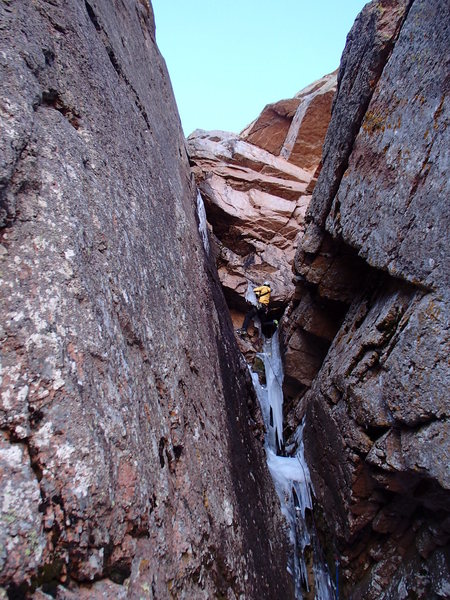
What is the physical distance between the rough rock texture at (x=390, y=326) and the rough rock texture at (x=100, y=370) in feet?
4.53

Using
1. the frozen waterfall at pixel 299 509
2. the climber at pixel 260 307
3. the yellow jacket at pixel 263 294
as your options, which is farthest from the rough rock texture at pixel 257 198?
the frozen waterfall at pixel 299 509

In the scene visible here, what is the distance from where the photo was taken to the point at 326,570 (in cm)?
606

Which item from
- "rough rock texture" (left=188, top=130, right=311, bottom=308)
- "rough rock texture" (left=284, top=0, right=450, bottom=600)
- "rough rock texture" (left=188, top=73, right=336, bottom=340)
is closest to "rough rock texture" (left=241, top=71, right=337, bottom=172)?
"rough rock texture" (left=188, top=73, right=336, bottom=340)

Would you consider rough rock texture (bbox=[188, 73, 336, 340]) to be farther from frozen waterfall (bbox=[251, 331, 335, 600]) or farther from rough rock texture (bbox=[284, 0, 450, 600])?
rough rock texture (bbox=[284, 0, 450, 600])

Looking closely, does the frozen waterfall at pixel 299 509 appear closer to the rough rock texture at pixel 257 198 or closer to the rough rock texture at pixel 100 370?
the rough rock texture at pixel 100 370

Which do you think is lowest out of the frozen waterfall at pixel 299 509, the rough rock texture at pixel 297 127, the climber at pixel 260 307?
the frozen waterfall at pixel 299 509

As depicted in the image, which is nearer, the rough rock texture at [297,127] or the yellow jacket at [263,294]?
the yellow jacket at [263,294]

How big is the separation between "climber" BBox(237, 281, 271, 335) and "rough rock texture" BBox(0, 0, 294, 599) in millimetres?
6422

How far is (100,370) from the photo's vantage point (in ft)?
8.38

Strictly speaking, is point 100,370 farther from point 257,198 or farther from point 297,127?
point 297,127

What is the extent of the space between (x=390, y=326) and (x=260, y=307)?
276 inches

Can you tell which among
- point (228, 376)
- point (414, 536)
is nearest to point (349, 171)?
point (228, 376)

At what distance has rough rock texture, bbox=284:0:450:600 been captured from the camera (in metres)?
4.24

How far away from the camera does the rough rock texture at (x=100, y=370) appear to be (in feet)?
6.40
